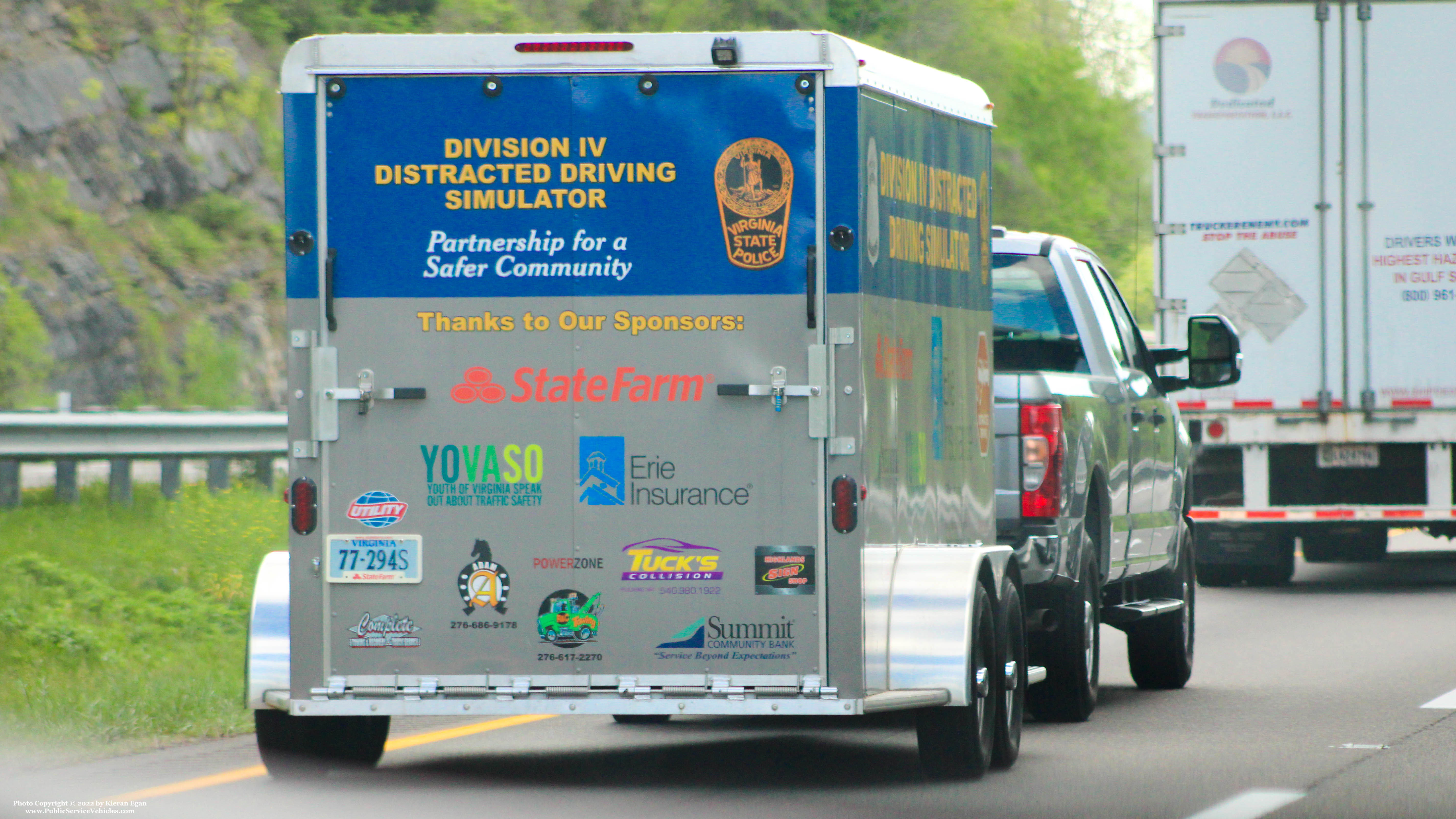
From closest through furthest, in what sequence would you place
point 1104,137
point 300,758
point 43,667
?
point 300,758 < point 43,667 < point 1104,137

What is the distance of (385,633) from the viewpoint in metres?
8.11

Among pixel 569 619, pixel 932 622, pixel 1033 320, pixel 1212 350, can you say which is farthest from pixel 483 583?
pixel 1212 350

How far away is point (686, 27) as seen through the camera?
39406 mm

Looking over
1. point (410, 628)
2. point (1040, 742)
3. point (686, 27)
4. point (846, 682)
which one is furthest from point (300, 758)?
point (686, 27)

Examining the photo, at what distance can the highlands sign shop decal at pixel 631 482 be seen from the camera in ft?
26.3

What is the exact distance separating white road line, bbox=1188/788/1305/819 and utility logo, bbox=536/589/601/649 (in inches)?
82.6

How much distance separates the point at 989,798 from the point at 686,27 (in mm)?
32167

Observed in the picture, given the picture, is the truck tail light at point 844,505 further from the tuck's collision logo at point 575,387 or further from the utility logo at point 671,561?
the tuck's collision logo at point 575,387

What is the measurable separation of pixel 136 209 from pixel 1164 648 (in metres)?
21.2

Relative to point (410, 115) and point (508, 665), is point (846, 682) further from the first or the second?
point (410, 115)

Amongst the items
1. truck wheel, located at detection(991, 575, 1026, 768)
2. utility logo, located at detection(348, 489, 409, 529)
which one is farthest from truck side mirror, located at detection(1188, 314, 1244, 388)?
utility logo, located at detection(348, 489, 409, 529)

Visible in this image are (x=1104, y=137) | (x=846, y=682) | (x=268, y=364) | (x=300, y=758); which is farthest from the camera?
(x=1104, y=137)

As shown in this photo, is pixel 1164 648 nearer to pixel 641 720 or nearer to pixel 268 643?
pixel 641 720

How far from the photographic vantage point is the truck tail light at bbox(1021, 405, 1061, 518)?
1005 centimetres
